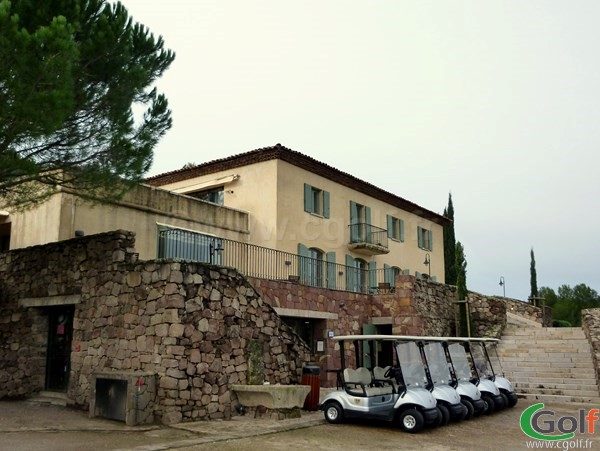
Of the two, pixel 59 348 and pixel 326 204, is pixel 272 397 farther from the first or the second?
pixel 326 204

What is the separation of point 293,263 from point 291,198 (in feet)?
11.0

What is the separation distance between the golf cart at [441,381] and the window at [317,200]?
11723 mm

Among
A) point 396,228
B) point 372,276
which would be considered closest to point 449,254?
point 396,228

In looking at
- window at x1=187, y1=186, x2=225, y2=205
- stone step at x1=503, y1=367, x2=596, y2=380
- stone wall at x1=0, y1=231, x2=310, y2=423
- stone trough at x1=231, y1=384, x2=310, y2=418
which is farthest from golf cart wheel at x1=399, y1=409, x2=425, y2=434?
window at x1=187, y1=186, x2=225, y2=205

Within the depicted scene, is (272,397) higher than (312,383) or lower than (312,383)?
lower

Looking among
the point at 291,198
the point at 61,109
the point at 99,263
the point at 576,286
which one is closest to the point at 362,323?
the point at 291,198

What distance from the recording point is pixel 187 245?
60.5 feet

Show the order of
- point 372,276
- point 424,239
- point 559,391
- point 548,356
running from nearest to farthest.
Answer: point 559,391 → point 548,356 → point 372,276 → point 424,239

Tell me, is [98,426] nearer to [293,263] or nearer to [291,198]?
[293,263]

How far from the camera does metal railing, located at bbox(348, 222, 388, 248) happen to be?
24788 mm

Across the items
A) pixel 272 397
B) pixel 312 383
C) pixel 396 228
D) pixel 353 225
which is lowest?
pixel 272 397

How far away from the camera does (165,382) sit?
33.9 feet

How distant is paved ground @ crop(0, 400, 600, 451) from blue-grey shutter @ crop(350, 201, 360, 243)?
1387 cm

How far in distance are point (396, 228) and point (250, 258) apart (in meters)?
12.2
